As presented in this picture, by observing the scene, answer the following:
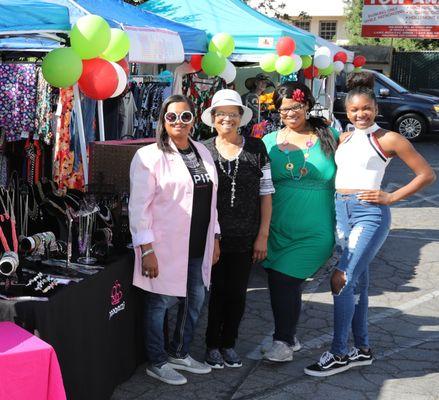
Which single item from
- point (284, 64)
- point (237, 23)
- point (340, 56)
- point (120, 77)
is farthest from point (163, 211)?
point (340, 56)

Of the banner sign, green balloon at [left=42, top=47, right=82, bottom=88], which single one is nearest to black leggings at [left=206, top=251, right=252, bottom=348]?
green balloon at [left=42, top=47, right=82, bottom=88]

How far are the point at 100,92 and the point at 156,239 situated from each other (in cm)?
159

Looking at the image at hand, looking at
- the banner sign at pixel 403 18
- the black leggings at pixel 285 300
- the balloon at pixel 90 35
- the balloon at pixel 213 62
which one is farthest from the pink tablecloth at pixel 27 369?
the banner sign at pixel 403 18

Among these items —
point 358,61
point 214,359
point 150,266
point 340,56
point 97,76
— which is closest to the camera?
point 150,266

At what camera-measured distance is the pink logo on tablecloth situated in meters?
3.66

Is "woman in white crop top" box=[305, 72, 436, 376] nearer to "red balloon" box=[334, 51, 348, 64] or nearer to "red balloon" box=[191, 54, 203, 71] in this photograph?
"red balloon" box=[191, 54, 203, 71]

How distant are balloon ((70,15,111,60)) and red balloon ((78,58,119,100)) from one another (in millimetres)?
166

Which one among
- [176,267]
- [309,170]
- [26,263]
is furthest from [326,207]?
[26,263]

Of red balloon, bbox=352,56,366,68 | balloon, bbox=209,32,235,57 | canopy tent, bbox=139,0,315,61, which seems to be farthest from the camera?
red balloon, bbox=352,56,366,68

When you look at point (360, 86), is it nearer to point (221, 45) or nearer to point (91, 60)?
point (91, 60)

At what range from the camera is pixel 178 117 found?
367cm

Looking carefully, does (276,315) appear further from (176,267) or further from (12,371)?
(12,371)

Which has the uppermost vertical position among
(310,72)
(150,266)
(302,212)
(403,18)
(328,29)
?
(328,29)

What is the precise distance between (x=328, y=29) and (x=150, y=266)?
37.3 m
